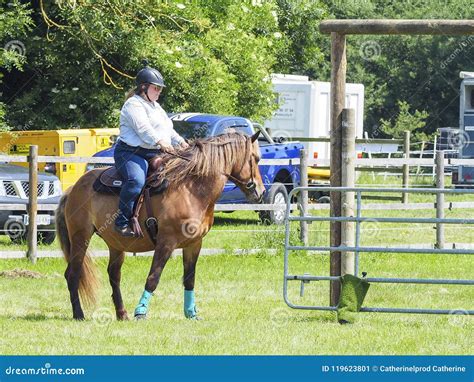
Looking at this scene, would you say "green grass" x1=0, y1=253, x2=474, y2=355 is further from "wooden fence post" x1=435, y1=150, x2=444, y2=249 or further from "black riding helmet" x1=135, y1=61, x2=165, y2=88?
"black riding helmet" x1=135, y1=61, x2=165, y2=88

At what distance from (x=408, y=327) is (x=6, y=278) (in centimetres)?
630

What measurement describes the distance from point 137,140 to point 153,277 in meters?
1.33

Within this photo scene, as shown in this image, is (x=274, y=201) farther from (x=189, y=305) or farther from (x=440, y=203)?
(x=189, y=305)

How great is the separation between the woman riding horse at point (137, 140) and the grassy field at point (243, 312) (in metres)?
1.18

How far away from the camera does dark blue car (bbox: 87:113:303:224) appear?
72.3 feet

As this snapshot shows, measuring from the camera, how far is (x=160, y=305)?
13.2 meters

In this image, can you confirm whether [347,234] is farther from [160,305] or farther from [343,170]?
[160,305]

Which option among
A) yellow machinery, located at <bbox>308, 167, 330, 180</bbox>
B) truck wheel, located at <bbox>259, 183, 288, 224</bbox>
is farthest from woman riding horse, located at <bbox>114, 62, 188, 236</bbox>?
yellow machinery, located at <bbox>308, 167, 330, 180</bbox>

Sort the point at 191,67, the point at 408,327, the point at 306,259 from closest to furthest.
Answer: the point at 408,327 < the point at 306,259 < the point at 191,67

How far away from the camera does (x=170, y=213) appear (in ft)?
38.5

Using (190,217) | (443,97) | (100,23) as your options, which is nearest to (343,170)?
(190,217)

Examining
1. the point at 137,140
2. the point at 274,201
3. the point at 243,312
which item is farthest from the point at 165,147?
the point at 274,201

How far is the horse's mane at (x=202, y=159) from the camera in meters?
11.8

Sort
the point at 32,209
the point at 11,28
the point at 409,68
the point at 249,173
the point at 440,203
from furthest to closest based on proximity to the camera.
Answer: the point at 409,68
the point at 11,28
the point at 440,203
the point at 32,209
the point at 249,173
